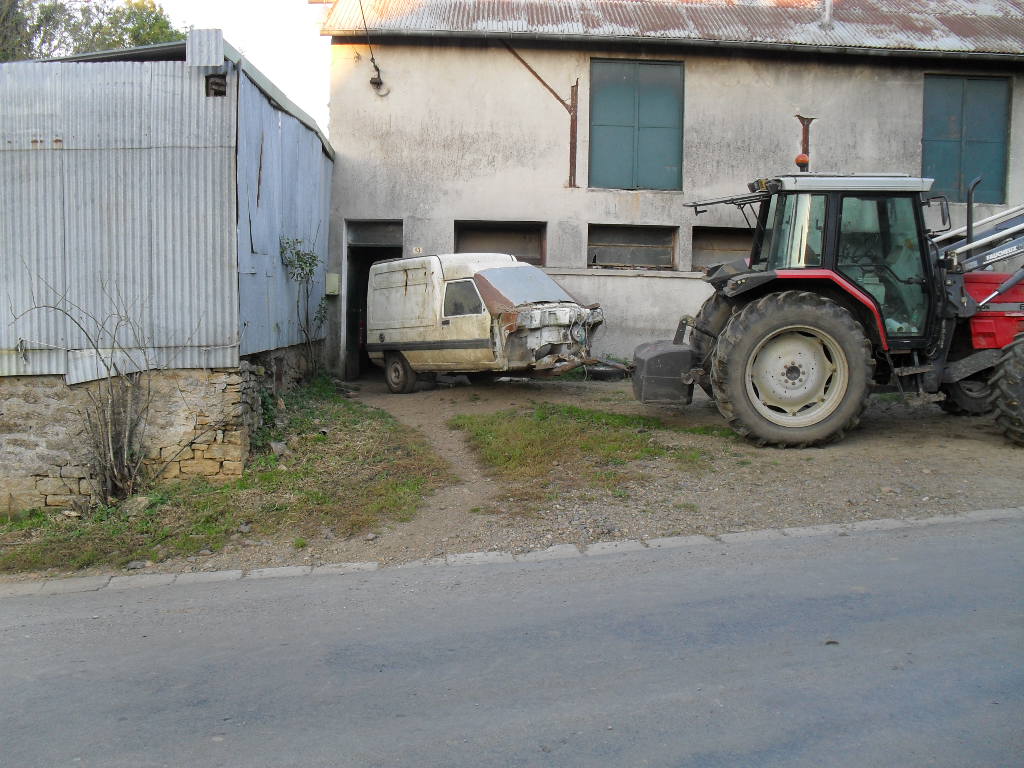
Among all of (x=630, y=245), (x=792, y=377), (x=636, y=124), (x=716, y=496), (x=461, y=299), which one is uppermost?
(x=636, y=124)

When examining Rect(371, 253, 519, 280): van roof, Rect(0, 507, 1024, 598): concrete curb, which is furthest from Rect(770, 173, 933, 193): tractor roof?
Rect(371, 253, 519, 280): van roof

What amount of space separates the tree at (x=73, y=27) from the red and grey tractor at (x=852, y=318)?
57.3ft

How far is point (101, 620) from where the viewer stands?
5355mm

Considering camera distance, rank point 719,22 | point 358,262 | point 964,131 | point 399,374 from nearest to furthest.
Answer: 1. point 399,374
2. point 964,131
3. point 719,22
4. point 358,262

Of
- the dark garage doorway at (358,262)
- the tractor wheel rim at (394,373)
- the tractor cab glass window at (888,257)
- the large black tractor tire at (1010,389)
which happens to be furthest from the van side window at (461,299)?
the large black tractor tire at (1010,389)

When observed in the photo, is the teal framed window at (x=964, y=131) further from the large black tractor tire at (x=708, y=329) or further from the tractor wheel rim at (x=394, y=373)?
the tractor wheel rim at (x=394, y=373)

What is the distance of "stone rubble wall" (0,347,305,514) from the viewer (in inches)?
333

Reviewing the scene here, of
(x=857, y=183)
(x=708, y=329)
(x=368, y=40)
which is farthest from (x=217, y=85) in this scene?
(x=368, y=40)

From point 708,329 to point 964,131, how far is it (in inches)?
371

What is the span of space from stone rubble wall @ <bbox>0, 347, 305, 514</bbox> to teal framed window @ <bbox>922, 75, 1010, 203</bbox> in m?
13.4

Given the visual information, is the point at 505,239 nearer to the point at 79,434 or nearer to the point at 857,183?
the point at 857,183

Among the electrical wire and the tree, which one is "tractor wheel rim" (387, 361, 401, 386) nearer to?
the electrical wire

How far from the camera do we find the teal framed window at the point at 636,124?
51.5 ft

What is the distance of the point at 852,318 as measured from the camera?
873 centimetres
